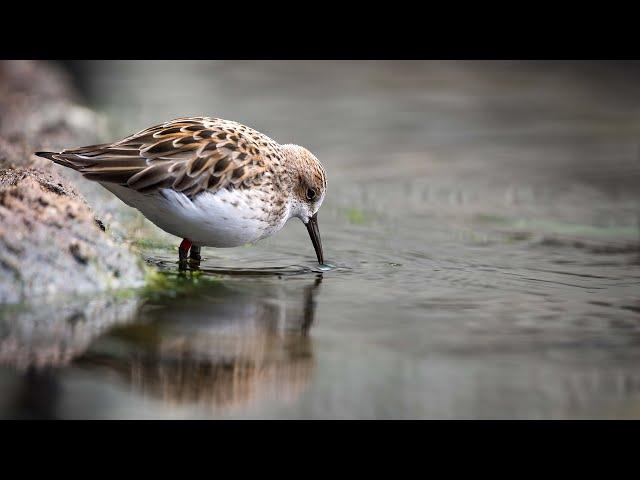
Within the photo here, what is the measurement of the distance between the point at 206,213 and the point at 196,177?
11.3 inches

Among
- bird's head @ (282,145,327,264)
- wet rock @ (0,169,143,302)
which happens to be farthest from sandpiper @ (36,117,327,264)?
wet rock @ (0,169,143,302)

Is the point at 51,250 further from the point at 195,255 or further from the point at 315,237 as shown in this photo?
the point at 315,237

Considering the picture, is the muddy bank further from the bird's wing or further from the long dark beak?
the long dark beak

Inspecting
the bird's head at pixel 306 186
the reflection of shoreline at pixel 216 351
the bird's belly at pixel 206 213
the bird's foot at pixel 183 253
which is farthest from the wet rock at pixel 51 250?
the bird's head at pixel 306 186

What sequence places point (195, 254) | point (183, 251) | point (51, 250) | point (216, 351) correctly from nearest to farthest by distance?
1. point (216, 351)
2. point (51, 250)
3. point (183, 251)
4. point (195, 254)

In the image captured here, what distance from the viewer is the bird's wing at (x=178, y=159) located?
24.5ft

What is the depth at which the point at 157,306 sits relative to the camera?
263 inches

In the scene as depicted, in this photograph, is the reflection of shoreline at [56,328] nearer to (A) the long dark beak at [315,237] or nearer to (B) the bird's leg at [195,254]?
(B) the bird's leg at [195,254]

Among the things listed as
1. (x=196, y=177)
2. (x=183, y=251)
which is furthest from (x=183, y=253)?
(x=196, y=177)

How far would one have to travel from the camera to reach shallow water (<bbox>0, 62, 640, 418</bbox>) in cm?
535

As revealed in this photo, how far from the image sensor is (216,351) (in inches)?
233

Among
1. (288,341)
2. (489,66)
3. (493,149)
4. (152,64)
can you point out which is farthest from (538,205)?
(152,64)

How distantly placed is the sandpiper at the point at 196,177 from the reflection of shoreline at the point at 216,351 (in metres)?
0.65
